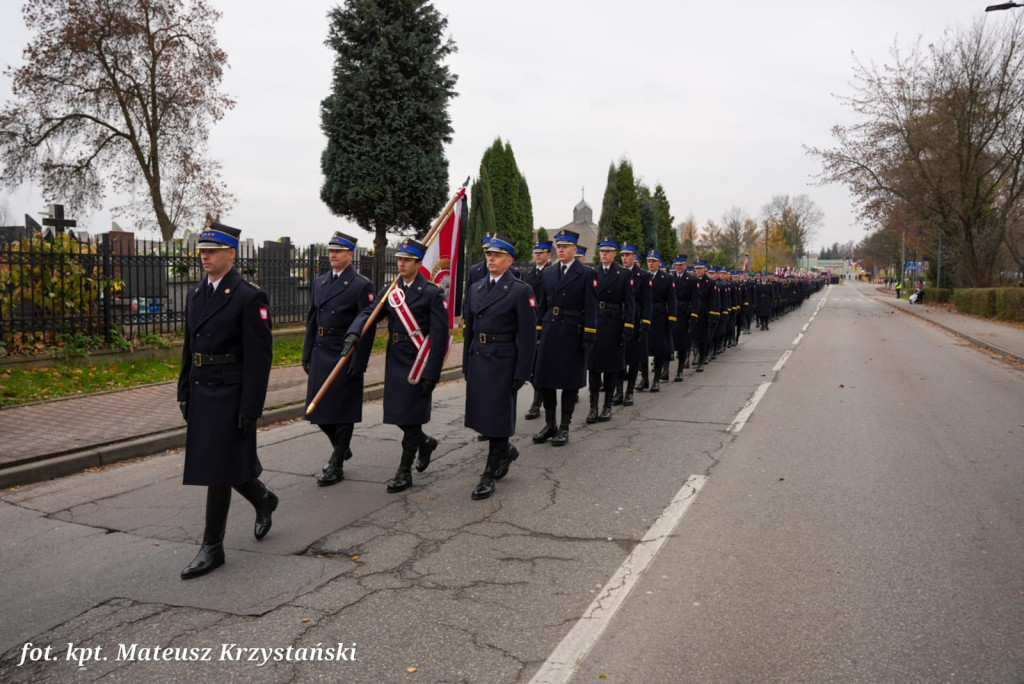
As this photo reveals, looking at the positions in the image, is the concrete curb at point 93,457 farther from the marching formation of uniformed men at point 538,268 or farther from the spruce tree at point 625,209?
the spruce tree at point 625,209

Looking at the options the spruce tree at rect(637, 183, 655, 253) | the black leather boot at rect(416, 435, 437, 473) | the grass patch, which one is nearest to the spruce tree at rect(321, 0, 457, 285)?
the grass patch

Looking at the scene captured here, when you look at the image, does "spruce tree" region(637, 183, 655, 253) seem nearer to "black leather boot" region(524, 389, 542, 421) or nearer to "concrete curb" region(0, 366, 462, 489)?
"black leather boot" region(524, 389, 542, 421)

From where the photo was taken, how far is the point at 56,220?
13.4 metres

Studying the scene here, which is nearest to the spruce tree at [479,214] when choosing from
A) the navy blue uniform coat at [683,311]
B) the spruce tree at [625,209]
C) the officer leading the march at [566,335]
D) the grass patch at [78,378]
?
the navy blue uniform coat at [683,311]

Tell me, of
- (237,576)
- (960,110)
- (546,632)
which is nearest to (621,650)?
(546,632)

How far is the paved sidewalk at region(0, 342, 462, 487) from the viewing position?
6.62 metres

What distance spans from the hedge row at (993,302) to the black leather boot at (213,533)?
1218 inches

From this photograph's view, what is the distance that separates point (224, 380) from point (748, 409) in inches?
284

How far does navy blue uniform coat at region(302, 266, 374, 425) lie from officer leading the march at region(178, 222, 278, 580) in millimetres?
1645

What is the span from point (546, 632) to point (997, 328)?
2719 centimetres

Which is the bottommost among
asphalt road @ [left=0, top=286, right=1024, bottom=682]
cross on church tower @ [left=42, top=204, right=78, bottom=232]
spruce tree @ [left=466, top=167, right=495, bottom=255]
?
asphalt road @ [left=0, top=286, right=1024, bottom=682]

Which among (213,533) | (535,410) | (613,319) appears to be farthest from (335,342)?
(613,319)

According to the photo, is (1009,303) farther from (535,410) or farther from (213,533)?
(213,533)

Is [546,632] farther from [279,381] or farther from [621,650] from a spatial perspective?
[279,381]
